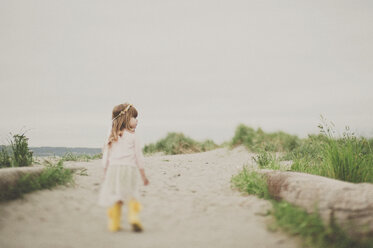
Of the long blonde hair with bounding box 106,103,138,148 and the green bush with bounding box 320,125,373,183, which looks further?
the green bush with bounding box 320,125,373,183

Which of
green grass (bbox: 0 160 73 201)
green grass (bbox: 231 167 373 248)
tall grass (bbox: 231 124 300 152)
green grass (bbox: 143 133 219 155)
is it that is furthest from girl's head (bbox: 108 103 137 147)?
green grass (bbox: 143 133 219 155)

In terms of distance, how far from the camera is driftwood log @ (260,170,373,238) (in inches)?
129

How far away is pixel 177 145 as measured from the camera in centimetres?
1445

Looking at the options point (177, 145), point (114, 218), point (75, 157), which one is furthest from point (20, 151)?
point (177, 145)

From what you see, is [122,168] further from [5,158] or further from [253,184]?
[5,158]

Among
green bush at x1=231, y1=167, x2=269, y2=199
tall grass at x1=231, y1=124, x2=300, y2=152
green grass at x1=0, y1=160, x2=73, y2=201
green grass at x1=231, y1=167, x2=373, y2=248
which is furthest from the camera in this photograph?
tall grass at x1=231, y1=124, x2=300, y2=152

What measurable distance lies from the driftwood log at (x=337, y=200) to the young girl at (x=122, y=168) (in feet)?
6.97

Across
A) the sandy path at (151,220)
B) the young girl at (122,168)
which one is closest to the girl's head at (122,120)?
the young girl at (122,168)

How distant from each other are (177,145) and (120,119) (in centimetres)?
1043

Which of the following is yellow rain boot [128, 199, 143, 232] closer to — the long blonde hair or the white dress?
the white dress

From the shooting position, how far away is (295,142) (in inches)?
500

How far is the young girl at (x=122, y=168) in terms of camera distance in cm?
356

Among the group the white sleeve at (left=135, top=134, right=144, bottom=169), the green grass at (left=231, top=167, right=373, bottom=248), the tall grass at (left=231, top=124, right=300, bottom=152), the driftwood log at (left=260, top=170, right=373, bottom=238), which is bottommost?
the green grass at (left=231, top=167, right=373, bottom=248)

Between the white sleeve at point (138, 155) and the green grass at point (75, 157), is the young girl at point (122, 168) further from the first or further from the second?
the green grass at point (75, 157)
